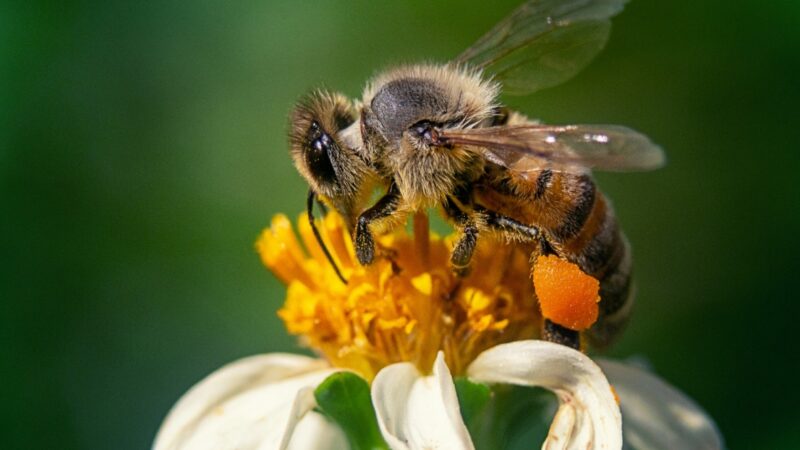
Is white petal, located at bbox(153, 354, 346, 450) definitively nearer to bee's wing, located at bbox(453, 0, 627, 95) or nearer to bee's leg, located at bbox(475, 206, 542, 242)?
bee's leg, located at bbox(475, 206, 542, 242)

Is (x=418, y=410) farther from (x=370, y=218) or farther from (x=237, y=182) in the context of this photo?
Result: (x=237, y=182)

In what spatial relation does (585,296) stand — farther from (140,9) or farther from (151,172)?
(140,9)

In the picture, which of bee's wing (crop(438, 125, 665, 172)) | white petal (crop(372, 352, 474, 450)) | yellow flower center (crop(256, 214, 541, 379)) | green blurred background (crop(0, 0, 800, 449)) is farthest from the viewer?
green blurred background (crop(0, 0, 800, 449))

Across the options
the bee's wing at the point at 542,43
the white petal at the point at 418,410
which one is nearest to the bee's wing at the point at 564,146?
the white petal at the point at 418,410

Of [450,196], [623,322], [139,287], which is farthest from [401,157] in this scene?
[139,287]

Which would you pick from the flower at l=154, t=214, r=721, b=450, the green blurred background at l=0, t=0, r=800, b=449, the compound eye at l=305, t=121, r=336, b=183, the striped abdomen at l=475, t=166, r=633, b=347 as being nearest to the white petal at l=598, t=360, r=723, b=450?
the flower at l=154, t=214, r=721, b=450

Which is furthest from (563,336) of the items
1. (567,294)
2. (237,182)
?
(237,182)

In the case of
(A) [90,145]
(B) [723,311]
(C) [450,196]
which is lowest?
(B) [723,311]
